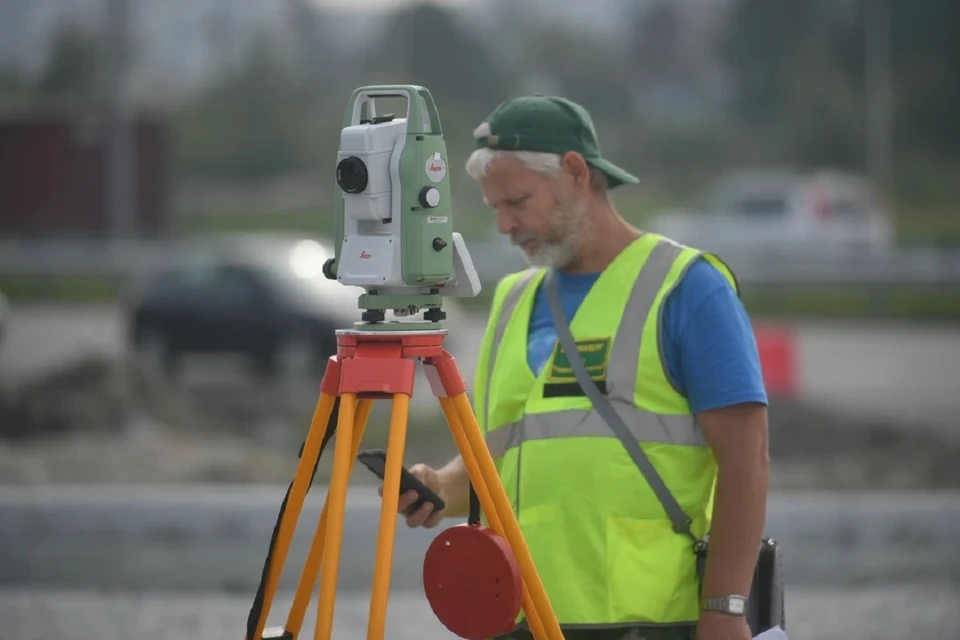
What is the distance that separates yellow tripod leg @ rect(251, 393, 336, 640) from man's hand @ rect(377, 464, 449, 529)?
17 centimetres

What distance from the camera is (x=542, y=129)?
11.3 feet

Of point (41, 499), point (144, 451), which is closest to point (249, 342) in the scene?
point (144, 451)

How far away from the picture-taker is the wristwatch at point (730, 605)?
3.17 meters

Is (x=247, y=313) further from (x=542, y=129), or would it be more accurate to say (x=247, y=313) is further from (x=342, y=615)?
(x=542, y=129)

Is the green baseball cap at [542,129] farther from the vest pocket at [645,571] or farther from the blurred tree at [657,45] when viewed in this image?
the blurred tree at [657,45]

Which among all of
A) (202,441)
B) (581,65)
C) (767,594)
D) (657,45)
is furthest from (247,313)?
(657,45)

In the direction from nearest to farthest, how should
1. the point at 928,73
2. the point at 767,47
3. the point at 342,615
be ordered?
the point at 342,615, the point at 928,73, the point at 767,47

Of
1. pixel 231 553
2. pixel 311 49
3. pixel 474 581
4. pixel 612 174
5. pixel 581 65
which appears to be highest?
pixel 311 49

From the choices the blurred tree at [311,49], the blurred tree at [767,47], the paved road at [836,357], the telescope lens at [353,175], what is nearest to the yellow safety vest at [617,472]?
the telescope lens at [353,175]

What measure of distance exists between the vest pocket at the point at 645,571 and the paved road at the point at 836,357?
8.29 metres

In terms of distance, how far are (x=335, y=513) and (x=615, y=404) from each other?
0.69 metres

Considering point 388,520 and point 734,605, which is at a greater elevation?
point 388,520

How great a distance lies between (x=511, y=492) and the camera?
11.3ft

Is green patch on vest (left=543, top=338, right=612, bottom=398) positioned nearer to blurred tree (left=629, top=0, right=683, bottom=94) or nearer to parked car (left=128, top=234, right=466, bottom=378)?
parked car (left=128, top=234, right=466, bottom=378)
